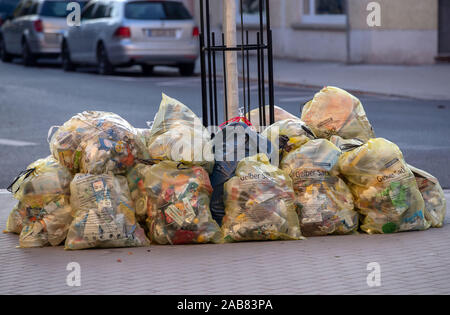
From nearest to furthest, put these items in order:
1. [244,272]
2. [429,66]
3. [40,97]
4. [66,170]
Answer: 1. [244,272]
2. [66,170]
3. [40,97]
4. [429,66]

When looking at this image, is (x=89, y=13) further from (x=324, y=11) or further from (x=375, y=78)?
(x=375, y=78)

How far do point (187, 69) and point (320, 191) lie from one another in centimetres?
1371

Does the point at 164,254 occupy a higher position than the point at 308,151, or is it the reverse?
the point at 308,151

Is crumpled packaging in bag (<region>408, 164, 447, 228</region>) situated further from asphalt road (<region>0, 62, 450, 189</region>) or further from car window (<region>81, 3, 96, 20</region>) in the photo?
car window (<region>81, 3, 96, 20</region>)

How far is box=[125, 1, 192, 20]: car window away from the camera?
1858 centimetres

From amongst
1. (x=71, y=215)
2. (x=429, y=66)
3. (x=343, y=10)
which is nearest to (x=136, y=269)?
(x=71, y=215)

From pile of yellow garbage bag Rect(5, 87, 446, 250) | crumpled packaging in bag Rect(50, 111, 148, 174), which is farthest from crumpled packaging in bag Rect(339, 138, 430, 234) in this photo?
crumpled packaging in bag Rect(50, 111, 148, 174)

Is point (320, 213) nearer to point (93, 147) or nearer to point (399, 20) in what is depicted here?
point (93, 147)

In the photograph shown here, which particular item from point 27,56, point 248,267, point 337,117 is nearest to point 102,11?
point 27,56

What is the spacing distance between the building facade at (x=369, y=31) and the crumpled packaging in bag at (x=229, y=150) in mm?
13572

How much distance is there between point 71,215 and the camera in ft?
19.4

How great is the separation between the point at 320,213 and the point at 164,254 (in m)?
1.11
